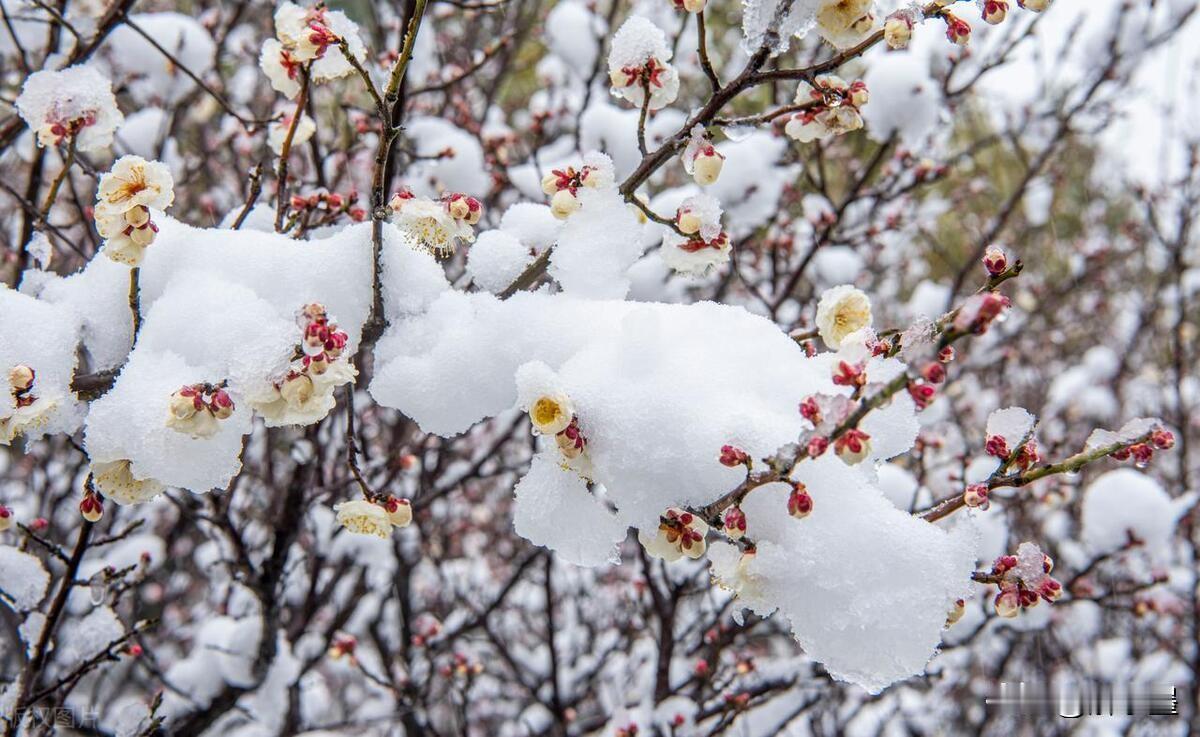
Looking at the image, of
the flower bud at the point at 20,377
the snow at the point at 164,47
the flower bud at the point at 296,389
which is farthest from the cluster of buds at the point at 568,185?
the snow at the point at 164,47

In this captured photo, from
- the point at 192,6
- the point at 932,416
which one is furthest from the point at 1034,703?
the point at 192,6

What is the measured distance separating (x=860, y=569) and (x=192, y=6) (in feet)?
19.6

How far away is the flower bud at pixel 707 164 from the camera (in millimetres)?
1276

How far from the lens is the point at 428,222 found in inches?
50.6

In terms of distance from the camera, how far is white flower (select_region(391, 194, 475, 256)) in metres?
1.26

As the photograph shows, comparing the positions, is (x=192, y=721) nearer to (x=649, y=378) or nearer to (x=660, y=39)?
(x=649, y=378)

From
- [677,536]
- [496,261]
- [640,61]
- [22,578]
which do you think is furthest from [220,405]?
[22,578]

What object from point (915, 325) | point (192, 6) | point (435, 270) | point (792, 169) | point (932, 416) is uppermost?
point (192, 6)

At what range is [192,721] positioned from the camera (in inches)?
99.0

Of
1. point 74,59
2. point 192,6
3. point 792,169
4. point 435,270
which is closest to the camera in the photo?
point 435,270

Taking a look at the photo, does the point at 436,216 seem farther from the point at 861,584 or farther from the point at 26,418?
the point at 861,584

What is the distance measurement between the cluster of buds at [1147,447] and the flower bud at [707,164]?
27.8 inches

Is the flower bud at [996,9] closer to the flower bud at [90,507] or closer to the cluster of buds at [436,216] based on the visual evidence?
the cluster of buds at [436,216]

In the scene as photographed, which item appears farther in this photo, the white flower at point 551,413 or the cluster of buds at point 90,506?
the cluster of buds at point 90,506
